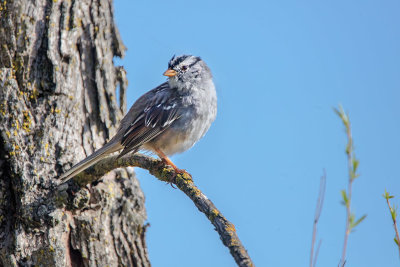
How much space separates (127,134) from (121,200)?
62 centimetres

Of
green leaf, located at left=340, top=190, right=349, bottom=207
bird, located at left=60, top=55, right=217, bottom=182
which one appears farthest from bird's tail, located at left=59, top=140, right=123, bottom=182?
green leaf, located at left=340, top=190, right=349, bottom=207

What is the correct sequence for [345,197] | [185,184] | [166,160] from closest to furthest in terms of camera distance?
[345,197] < [185,184] < [166,160]

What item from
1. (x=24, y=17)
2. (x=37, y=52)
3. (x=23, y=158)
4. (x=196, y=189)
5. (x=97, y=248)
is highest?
(x=24, y=17)

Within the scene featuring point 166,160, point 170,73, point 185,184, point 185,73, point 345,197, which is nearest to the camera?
point 345,197

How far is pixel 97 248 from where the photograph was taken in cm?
468

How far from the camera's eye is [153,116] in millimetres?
5430

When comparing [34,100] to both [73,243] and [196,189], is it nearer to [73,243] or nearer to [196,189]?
[73,243]

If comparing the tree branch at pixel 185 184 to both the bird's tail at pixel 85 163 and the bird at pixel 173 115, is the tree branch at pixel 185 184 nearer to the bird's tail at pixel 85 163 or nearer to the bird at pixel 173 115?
the bird's tail at pixel 85 163

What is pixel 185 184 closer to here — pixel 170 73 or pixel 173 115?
pixel 173 115

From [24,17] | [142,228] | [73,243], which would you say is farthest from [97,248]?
[24,17]

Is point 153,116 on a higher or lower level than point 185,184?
higher

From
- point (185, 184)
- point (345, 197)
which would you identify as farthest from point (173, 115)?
point (345, 197)

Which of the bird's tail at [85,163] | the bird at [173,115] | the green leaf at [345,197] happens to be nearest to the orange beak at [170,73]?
the bird at [173,115]

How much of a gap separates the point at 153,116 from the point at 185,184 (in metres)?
1.61
